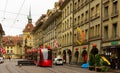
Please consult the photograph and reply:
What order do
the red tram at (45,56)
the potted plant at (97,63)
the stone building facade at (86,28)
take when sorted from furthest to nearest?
the red tram at (45,56) < the stone building facade at (86,28) < the potted plant at (97,63)

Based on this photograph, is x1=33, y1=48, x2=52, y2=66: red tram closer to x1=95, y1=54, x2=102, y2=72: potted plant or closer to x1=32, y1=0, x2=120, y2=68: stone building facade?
x1=32, y1=0, x2=120, y2=68: stone building facade

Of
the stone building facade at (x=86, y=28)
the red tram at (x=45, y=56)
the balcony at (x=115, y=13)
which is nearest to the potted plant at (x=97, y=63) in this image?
the stone building facade at (x=86, y=28)

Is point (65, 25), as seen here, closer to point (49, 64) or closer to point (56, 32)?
point (56, 32)

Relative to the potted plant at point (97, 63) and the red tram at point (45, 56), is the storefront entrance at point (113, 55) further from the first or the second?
the red tram at point (45, 56)

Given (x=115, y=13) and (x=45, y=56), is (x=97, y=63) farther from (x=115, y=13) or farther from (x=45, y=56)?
(x=45, y=56)

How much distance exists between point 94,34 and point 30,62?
48.7 feet

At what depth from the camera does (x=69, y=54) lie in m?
78.5

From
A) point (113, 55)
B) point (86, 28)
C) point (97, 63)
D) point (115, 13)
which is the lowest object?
point (97, 63)

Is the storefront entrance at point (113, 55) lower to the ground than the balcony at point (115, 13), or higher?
lower

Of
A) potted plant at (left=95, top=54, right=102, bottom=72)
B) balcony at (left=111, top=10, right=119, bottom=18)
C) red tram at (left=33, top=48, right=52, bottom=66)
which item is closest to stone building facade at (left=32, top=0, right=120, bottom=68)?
balcony at (left=111, top=10, right=119, bottom=18)

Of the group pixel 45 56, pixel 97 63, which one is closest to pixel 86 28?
pixel 45 56

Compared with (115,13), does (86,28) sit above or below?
below

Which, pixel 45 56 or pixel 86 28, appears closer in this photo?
pixel 45 56

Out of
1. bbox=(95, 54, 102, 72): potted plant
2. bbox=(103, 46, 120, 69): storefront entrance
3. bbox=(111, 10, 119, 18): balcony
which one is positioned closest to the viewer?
bbox=(95, 54, 102, 72): potted plant
